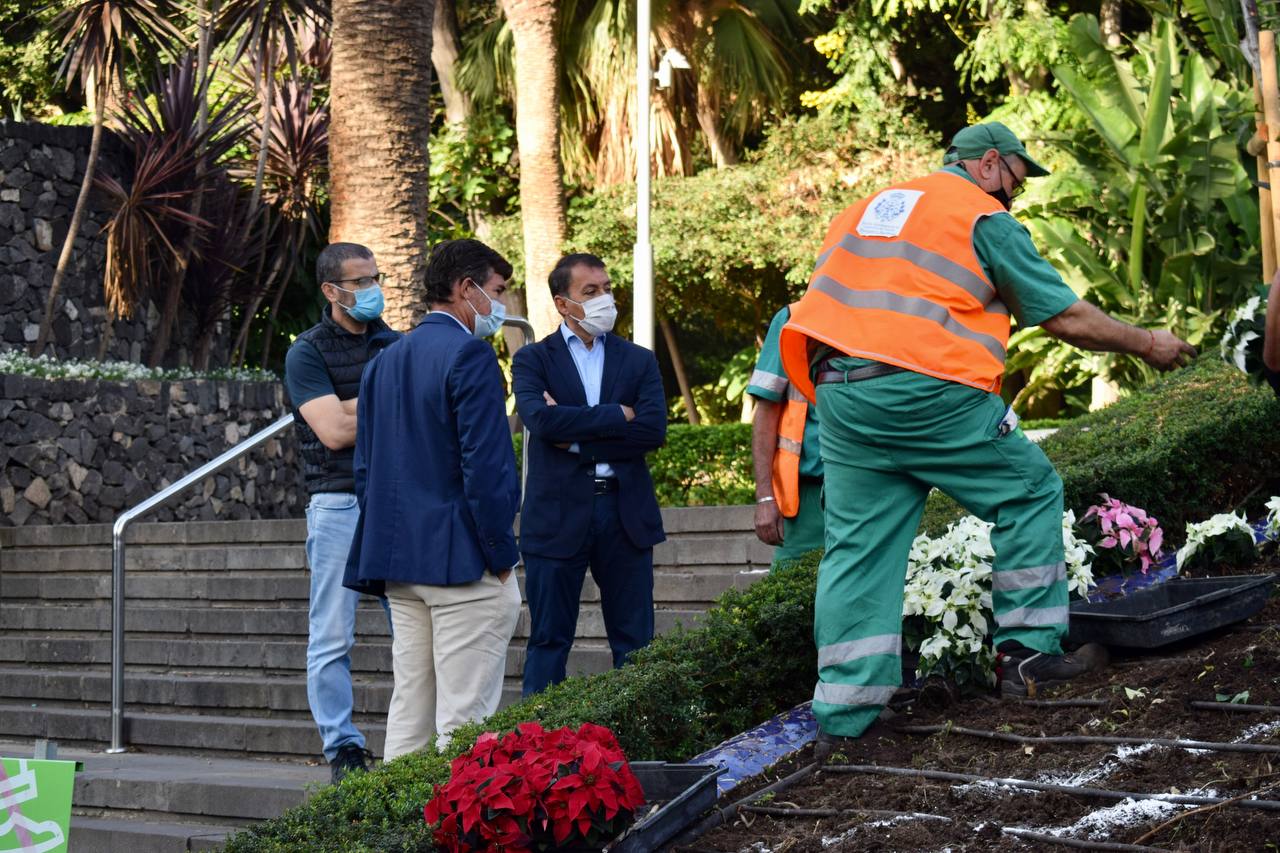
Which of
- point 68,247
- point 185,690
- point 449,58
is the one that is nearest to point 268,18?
point 68,247

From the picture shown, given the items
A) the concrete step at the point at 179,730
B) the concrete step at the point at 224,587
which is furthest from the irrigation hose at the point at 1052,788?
the concrete step at the point at 224,587

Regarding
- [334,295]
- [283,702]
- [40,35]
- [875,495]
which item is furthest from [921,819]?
[40,35]

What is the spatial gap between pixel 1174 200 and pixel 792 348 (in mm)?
10265

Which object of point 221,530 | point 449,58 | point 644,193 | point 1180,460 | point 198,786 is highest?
point 449,58

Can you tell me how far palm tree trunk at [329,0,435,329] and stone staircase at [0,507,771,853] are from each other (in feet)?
6.53

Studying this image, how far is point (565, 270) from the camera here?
6.65m

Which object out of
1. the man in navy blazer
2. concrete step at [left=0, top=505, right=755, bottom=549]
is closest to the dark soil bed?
the man in navy blazer

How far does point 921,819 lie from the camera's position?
Result: 14.1 feet

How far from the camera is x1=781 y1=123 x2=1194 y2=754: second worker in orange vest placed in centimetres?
493

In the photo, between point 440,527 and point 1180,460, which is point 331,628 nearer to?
point 440,527

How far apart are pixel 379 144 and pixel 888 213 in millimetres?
7121

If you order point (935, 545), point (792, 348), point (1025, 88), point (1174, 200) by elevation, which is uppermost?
point (1025, 88)

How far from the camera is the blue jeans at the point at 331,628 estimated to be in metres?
6.29

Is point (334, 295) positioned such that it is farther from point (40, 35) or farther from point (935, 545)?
point (40, 35)
